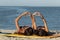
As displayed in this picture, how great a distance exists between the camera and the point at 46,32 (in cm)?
950

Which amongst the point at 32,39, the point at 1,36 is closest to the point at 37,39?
the point at 32,39

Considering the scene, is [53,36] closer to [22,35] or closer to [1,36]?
[22,35]

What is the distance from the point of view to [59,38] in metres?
9.34

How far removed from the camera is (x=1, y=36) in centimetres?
952

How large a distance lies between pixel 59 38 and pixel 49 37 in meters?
0.29

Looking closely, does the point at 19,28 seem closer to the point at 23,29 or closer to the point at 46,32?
the point at 23,29

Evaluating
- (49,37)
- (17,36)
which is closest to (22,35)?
(17,36)

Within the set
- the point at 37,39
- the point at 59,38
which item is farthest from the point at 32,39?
the point at 59,38

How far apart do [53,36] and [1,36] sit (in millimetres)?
1535

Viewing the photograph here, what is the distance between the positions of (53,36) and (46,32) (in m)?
0.24

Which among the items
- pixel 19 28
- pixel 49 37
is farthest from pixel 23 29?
pixel 49 37

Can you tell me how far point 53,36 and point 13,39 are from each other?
3.90ft

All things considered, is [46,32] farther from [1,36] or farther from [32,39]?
[1,36]

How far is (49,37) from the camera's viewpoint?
9328 millimetres
